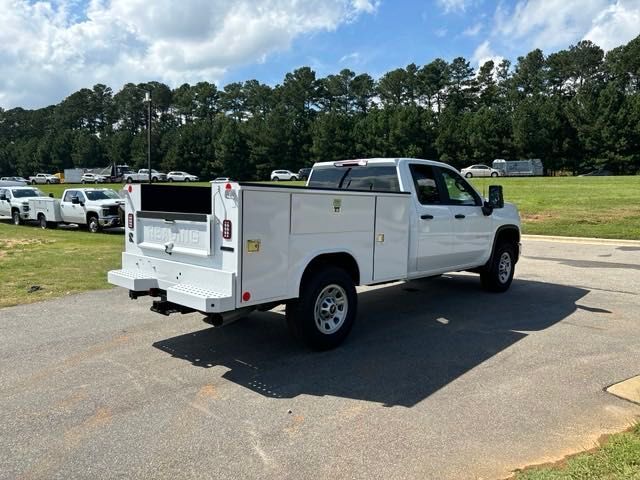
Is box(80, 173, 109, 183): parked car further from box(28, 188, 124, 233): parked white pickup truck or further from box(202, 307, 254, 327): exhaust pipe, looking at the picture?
box(202, 307, 254, 327): exhaust pipe

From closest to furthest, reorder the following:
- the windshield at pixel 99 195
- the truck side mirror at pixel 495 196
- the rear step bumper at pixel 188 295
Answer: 1. the rear step bumper at pixel 188 295
2. the truck side mirror at pixel 495 196
3. the windshield at pixel 99 195

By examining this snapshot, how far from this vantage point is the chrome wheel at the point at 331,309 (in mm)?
5652

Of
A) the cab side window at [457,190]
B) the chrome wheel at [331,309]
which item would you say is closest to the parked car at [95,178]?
the cab side window at [457,190]

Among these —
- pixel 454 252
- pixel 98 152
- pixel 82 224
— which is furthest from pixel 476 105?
pixel 454 252

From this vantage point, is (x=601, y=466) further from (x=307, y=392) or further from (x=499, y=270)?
(x=499, y=270)

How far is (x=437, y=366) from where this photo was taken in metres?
5.36

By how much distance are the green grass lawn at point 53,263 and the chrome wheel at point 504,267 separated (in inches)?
263

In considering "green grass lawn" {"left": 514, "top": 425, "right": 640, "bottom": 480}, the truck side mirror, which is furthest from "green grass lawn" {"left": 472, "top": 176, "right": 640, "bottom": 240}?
"green grass lawn" {"left": 514, "top": 425, "right": 640, "bottom": 480}

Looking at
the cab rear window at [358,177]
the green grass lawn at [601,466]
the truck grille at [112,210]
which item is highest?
the cab rear window at [358,177]

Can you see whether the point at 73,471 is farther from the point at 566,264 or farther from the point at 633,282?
the point at 566,264

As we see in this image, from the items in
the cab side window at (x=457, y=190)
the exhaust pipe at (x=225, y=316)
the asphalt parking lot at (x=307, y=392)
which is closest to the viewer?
the asphalt parking lot at (x=307, y=392)

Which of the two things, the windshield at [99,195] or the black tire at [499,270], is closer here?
the black tire at [499,270]

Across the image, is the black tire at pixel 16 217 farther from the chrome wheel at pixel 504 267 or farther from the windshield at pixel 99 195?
the chrome wheel at pixel 504 267

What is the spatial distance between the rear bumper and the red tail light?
1.07ft
